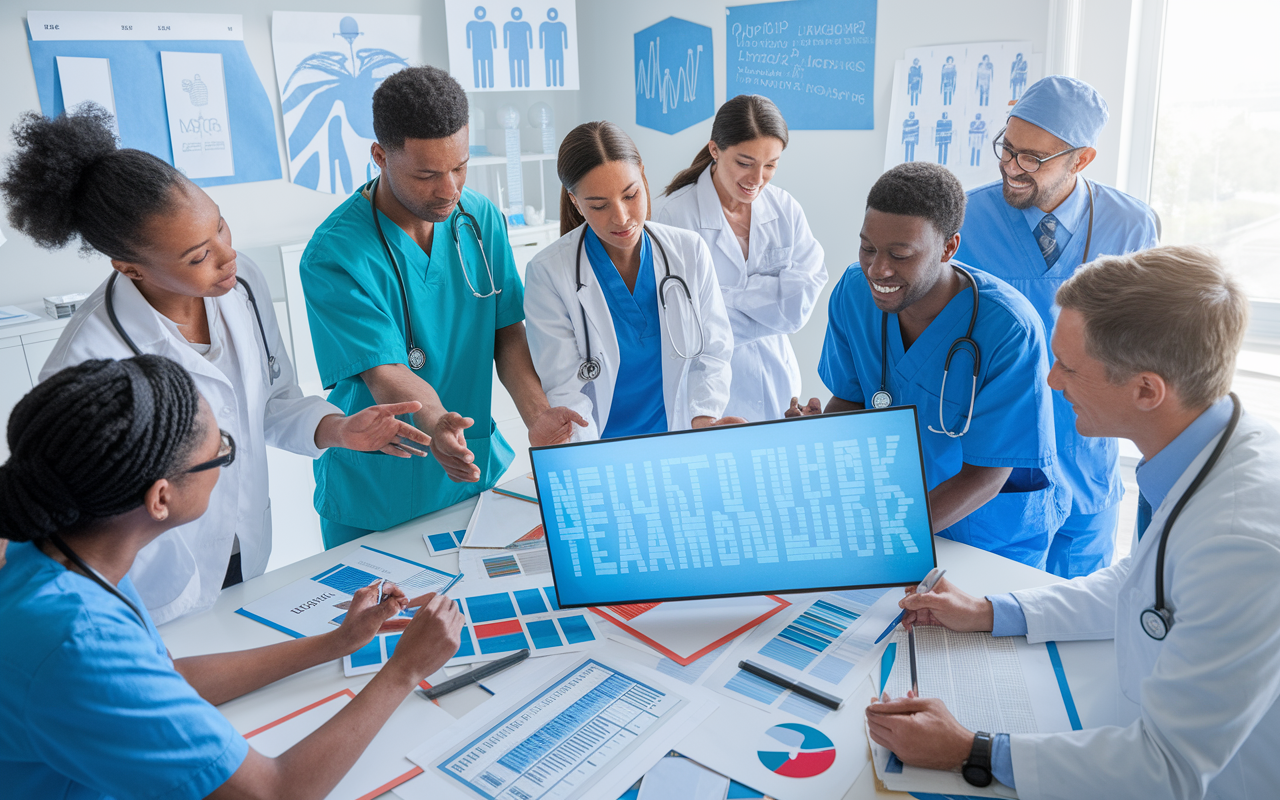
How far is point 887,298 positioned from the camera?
1649 mm

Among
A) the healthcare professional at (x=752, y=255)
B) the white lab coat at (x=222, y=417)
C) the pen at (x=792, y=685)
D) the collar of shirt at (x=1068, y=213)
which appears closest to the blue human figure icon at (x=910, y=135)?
the healthcare professional at (x=752, y=255)

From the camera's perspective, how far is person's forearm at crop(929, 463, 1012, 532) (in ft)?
5.11

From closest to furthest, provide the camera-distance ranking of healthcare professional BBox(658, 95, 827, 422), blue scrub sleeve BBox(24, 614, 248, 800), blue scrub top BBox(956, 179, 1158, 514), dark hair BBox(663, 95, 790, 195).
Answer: blue scrub sleeve BBox(24, 614, 248, 800) → blue scrub top BBox(956, 179, 1158, 514) → dark hair BBox(663, 95, 790, 195) → healthcare professional BBox(658, 95, 827, 422)

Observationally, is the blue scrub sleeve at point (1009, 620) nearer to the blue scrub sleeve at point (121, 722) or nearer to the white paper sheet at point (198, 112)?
the blue scrub sleeve at point (121, 722)

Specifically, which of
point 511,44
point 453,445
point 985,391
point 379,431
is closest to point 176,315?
point 379,431

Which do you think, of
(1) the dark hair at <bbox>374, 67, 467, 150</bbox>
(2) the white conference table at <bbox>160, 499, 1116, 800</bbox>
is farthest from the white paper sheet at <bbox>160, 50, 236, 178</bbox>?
(2) the white conference table at <bbox>160, 499, 1116, 800</bbox>

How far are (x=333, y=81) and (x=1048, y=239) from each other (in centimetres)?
262

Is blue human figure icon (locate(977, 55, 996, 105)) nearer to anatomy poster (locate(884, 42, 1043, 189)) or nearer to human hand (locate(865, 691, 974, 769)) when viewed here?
anatomy poster (locate(884, 42, 1043, 189))

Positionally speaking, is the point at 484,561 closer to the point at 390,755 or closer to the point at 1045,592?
the point at 390,755

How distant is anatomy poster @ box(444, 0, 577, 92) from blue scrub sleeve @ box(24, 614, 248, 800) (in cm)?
310

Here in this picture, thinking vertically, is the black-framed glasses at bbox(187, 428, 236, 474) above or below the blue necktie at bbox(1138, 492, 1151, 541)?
above

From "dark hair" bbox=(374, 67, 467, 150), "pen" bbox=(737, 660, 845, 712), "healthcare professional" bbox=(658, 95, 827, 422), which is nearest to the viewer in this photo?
"pen" bbox=(737, 660, 845, 712)

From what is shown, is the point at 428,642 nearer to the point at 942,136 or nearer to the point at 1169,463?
the point at 1169,463

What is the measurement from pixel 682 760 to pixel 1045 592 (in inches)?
24.4
